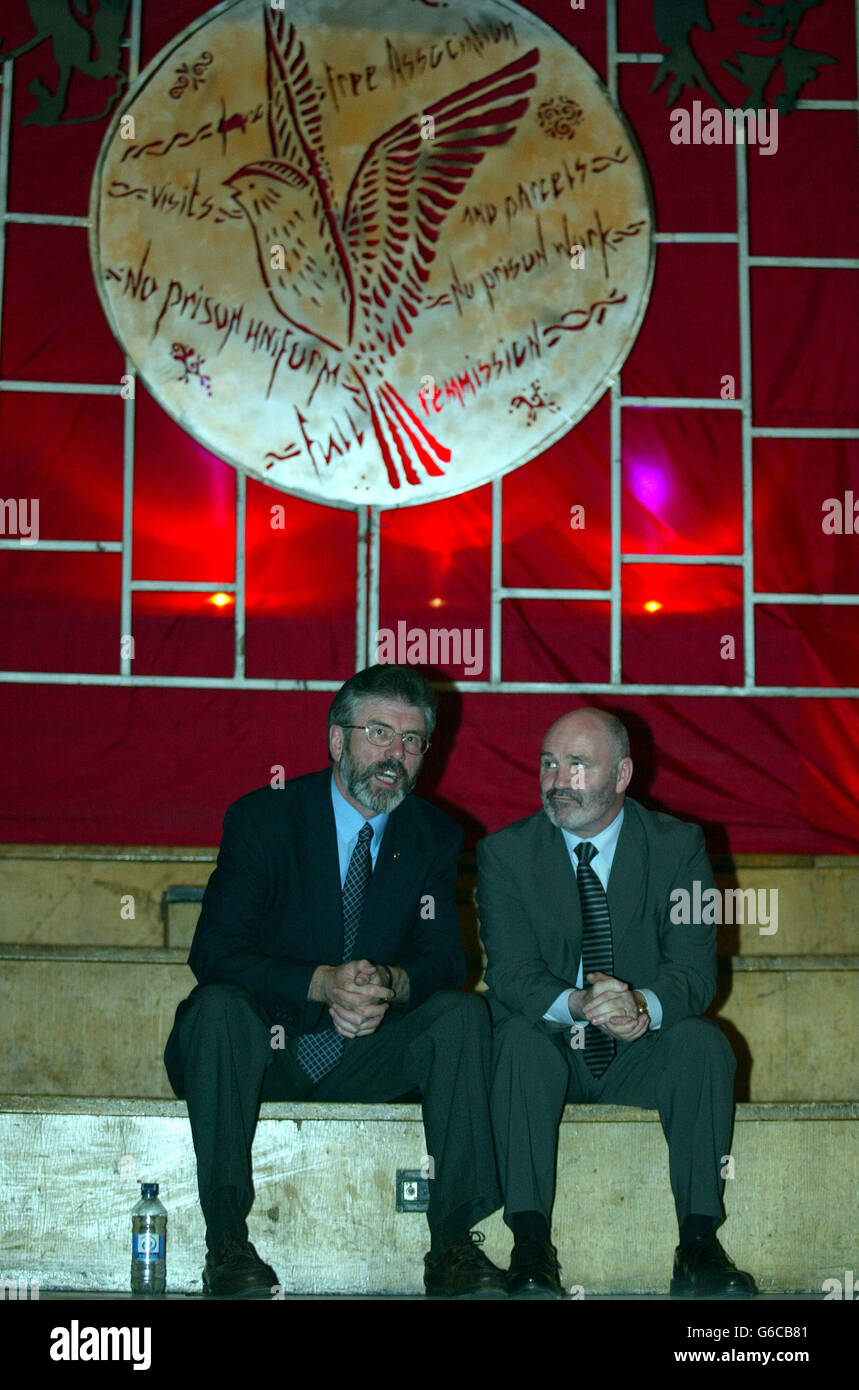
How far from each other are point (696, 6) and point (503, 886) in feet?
10.6

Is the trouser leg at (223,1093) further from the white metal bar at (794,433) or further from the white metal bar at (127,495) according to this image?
the white metal bar at (794,433)

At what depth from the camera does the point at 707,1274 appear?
7.25ft

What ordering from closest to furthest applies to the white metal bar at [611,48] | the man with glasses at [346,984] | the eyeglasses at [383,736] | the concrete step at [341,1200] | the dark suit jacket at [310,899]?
the man with glasses at [346,984], the concrete step at [341,1200], the dark suit jacket at [310,899], the eyeglasses at [383,736], the white metal bar at [611,48]

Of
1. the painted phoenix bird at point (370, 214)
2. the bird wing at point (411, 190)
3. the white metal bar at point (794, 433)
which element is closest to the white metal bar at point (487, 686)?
the painted phoenix bird at point (370, 214)

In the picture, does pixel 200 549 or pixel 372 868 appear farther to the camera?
pixel 200 549

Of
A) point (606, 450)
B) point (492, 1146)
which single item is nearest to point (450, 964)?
point (492, 1146)

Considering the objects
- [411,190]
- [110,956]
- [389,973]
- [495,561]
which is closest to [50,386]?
[411,190]

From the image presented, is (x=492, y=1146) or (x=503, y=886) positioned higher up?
(x=503, y=886)

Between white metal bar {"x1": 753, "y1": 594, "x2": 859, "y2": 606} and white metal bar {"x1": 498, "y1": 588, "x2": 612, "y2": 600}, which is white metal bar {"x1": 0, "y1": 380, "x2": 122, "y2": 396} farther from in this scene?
white metal bar {"x1": 753, "y1": 594, "x2": 859, "y2": 606}

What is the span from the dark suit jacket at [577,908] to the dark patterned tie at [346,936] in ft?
0.70

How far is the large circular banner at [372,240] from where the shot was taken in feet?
14.3

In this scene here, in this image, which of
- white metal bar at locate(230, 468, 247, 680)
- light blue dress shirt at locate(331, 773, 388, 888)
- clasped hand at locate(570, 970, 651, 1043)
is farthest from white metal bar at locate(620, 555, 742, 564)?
clasped hand at locate(570, 970, 651, 1043)

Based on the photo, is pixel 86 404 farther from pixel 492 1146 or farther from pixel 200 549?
pixel 492 1146

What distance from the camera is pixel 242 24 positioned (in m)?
4.43
